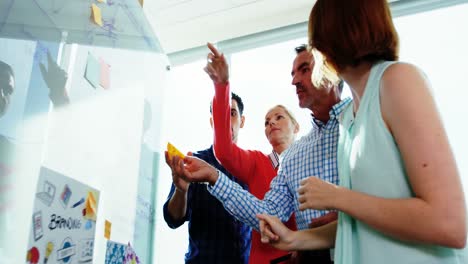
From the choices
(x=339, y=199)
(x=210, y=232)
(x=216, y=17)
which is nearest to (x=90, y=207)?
(x=210, y=232)

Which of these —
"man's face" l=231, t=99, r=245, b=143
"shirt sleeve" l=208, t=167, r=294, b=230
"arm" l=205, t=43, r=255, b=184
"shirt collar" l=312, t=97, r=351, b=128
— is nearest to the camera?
"shirt sleeve" l=208, t=167, r=294, b=230

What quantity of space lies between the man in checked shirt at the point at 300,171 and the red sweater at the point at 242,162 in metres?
0.21

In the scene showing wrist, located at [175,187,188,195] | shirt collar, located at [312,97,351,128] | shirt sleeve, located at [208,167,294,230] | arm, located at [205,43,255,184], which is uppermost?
arm, located at [205,43,255,184]

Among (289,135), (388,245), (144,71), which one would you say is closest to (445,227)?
(388,245)

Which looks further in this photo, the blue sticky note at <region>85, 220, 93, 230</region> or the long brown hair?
the blue sticky note at <region>85, 220, 93, 230</region>

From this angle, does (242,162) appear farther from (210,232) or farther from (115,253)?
(115,253)

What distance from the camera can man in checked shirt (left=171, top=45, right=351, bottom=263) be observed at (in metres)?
0.85

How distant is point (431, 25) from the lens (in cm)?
208

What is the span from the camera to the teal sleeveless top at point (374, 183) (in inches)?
20.5

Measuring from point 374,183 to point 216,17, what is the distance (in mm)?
1873

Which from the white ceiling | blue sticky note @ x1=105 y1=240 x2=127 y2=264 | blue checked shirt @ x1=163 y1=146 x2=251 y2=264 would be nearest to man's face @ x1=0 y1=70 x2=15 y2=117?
blue sticky note @ x1=105 y1=240 x2=127 y2=264

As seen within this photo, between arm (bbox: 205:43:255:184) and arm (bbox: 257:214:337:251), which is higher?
arm (bbox: 205:43:255:184)

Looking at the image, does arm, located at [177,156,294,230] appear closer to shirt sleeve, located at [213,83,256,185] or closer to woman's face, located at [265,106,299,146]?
shirt sleeve, located at [213,83,256,185]

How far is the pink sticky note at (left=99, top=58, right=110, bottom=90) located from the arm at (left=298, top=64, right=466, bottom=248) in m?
0.82
